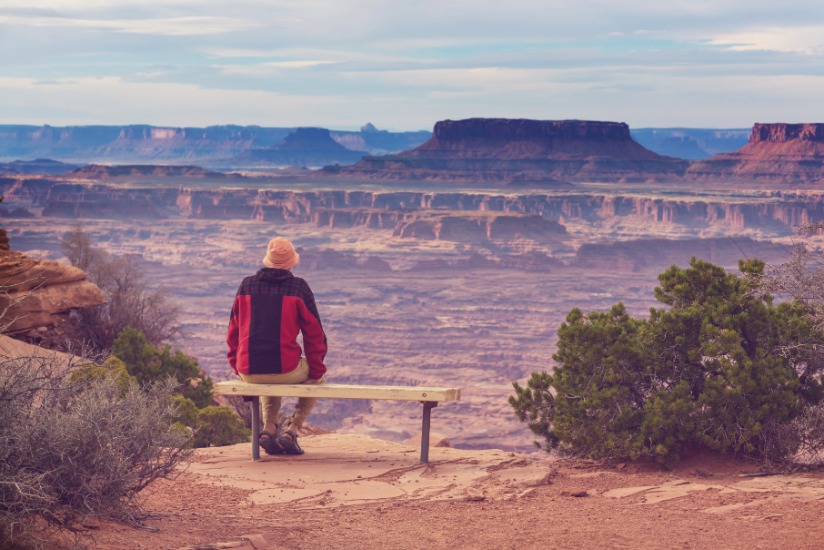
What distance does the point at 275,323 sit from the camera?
8.59m

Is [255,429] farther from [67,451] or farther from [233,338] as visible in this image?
[67,451]

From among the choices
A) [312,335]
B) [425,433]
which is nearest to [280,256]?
[312,335]

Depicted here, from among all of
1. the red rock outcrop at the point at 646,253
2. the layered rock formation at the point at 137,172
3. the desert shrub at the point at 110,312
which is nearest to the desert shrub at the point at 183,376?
the desert shrub at the point at 110,312

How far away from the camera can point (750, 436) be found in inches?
330

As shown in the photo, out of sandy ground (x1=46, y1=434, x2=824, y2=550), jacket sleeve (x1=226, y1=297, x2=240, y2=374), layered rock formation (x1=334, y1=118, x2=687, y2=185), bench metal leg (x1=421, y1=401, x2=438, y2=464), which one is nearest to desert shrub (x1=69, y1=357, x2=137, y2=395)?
jacket sleeve (x1=226, y1=297, x2=240, y2=374)

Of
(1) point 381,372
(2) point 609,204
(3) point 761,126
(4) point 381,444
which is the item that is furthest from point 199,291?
(3) point 761,126

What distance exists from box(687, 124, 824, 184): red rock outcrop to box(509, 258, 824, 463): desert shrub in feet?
510

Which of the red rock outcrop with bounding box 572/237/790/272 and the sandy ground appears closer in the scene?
the sandy ground

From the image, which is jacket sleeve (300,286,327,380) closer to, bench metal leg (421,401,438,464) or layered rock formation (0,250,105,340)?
bench metal leg (421,401,438,464)

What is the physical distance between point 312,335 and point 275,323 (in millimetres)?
313

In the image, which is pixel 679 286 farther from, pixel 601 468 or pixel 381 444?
pixel 381 444

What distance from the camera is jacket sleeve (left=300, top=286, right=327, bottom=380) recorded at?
862 cm

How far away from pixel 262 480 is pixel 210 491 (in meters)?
0.50

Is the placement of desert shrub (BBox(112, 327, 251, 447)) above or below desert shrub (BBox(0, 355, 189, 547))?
below
